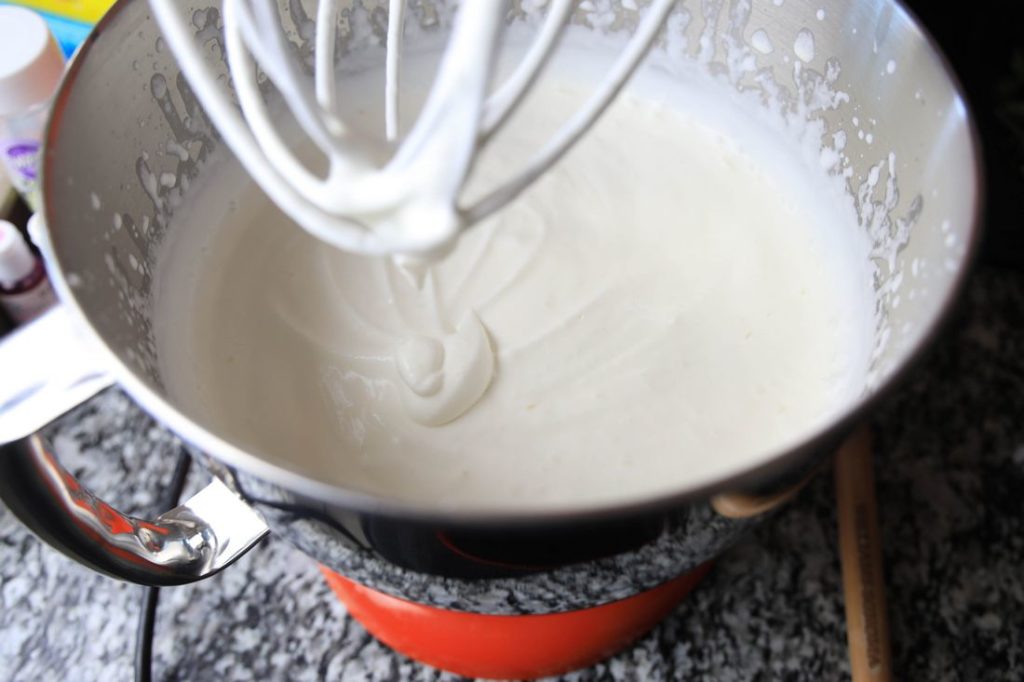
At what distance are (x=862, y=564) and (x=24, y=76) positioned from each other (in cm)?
72

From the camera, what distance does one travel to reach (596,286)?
0.70 meters

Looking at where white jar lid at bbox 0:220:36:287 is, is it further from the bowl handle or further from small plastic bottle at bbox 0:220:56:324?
the bowl handle

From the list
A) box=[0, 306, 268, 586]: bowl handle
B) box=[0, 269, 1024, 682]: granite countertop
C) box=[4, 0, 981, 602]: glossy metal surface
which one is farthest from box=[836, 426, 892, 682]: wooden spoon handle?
box=[0, 306, 268, 586]: bowl handle

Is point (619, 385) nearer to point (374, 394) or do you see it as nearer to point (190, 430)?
point (374, 394)

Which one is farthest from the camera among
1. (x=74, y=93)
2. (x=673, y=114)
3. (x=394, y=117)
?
(x=673, y=114)

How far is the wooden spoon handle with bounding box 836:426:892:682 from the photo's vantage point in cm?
61

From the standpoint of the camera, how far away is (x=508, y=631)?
59 centimetres

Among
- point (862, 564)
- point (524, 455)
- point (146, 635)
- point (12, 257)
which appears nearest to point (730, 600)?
point (862, 564)

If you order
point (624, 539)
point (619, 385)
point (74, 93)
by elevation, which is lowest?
point (619, 385)

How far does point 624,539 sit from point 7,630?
0.52 metres

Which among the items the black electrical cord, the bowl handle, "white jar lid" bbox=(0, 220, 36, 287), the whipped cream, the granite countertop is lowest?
the granite countertop

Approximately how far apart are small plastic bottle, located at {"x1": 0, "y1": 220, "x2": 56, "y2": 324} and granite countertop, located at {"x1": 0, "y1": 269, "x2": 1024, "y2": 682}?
0.11m

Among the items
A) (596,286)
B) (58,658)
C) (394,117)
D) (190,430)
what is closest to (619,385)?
(596,286)

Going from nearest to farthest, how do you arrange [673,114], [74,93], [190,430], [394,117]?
[190,430] < [74,93] < [394,117] < [673,114]
